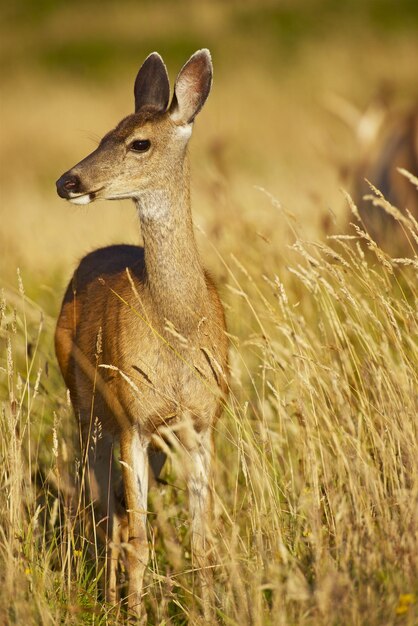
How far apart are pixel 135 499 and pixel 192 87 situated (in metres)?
1.85

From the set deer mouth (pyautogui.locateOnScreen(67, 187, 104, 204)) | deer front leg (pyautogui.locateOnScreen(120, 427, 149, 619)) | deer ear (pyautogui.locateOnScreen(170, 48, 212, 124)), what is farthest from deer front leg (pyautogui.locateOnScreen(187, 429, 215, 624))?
deer ear (pyautogui.locateOnScreen(170, 48, 212, 124))

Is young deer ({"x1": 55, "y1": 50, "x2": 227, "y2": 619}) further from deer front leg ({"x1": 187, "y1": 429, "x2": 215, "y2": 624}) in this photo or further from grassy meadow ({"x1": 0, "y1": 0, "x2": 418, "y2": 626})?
grassy meadow ({"x1": 0, "y1": 0, "x2": 418, "y2": 626})

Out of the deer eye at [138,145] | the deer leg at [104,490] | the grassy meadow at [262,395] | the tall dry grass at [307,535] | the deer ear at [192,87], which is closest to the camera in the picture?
the tall dry grass at [307,535]

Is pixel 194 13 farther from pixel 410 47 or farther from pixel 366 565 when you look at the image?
pixel 366 565

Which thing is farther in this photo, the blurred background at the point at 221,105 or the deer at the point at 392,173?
the deer at the point at 392,173

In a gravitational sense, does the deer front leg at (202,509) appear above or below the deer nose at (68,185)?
below

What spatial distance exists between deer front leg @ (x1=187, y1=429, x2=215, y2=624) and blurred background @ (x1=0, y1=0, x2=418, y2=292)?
98cm

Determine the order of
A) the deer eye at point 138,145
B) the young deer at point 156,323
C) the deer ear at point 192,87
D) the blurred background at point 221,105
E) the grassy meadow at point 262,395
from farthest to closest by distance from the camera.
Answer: the blurred background at point 221,105
the deer ear at point 192,87
the deer eye at point 138,145
the young deer at point 156,323
the grassy meadow at point 262,395

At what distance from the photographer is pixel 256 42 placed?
1447 inches

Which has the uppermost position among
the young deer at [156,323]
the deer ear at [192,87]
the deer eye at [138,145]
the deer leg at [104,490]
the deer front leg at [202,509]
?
the deer ear at [192,87]

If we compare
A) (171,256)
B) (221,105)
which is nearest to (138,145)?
(171,256)

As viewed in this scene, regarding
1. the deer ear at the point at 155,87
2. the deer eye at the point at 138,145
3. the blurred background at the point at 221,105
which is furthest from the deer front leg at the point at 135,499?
the deer ear at the point at 155,87

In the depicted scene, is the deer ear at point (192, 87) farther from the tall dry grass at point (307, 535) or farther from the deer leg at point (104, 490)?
the deer leg at point (104, 490)

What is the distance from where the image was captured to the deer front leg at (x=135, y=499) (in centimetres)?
459
